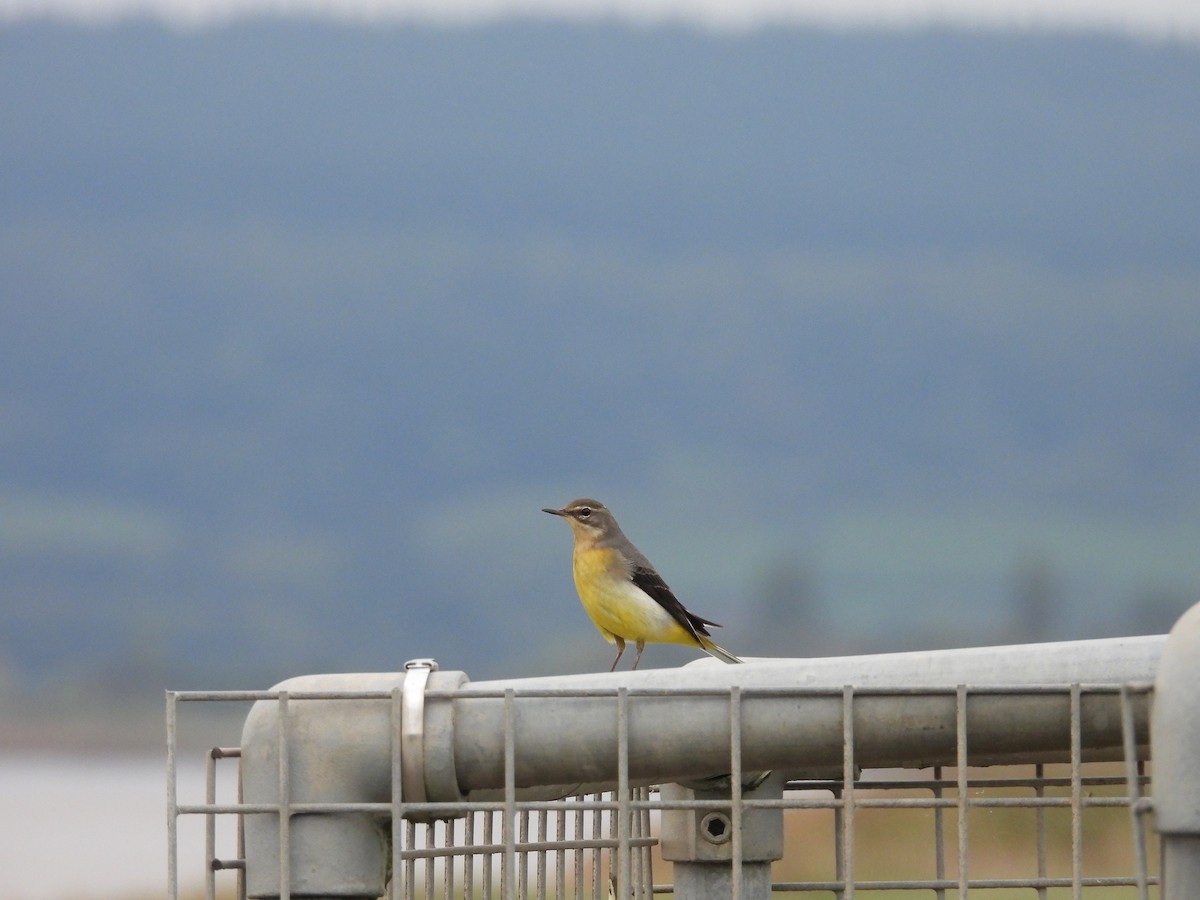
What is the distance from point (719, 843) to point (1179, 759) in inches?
31.8

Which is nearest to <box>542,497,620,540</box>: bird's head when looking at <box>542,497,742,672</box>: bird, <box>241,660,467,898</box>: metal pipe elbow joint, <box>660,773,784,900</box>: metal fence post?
<box>542,497,742,672</box>: bird

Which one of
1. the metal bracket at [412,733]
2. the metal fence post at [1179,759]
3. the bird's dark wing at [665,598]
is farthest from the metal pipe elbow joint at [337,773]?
the bird's dark wing at [665,598]

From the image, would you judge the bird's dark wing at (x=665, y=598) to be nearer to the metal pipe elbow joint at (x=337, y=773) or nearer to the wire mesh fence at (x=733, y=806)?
the wire mesh fence at (x=733, y=806)

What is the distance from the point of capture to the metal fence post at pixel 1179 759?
5.23ft

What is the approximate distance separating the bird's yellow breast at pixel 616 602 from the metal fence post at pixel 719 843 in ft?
10.7

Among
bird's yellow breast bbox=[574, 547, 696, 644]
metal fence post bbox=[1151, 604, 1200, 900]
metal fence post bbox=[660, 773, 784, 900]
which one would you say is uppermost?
bird's yellow breast bbox=[574, 547, 696, 644]

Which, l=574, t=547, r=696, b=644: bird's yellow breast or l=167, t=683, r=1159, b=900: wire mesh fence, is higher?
l=574, t=547, r=696, b=644: bird's yellow breast

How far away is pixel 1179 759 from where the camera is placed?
1618 millimetres

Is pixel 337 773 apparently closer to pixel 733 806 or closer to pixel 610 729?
pixel 610 729

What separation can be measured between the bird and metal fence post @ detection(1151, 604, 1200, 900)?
3.84 meters

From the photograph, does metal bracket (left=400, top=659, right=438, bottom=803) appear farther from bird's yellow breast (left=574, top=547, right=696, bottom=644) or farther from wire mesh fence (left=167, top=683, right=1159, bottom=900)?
bird's yellow breast (left=574, top=547, right=696, bottom=644)

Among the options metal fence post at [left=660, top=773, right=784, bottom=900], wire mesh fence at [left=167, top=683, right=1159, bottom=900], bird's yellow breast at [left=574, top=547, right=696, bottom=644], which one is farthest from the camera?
bird's yellow breast at [left=574, top=547, right=696, bottom=644]

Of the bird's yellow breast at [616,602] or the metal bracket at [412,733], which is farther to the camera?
the bird's yellow breast at [616,602]

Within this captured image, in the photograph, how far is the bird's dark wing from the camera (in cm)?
571
